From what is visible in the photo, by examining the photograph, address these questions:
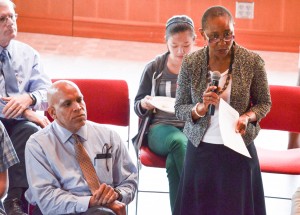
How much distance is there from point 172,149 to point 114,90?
2.42 ft

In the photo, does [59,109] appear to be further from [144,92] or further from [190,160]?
[144,92]

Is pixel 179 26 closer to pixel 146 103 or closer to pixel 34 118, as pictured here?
pixel 146 103

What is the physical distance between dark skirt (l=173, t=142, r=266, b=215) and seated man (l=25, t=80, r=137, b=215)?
344mm

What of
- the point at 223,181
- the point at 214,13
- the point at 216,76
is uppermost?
the point at 214,13

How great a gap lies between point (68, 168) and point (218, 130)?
2.65ft

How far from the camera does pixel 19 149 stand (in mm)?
4262

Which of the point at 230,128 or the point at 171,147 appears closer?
the point at 230,128

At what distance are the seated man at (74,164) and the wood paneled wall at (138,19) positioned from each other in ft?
23.4

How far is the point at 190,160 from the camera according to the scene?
3674 millimetres

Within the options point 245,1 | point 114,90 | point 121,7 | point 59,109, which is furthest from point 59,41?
point 59,109

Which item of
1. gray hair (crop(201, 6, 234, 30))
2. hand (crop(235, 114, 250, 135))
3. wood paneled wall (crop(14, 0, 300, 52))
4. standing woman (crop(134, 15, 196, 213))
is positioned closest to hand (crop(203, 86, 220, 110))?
hand (crop(235, 114, 250, 135))

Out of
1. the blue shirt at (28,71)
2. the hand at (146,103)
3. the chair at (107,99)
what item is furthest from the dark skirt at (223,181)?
the blue shirt at (28,71)

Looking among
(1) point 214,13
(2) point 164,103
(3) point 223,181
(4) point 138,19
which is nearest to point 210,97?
(1) point 214,13

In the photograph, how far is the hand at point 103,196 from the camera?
340 centimetres
